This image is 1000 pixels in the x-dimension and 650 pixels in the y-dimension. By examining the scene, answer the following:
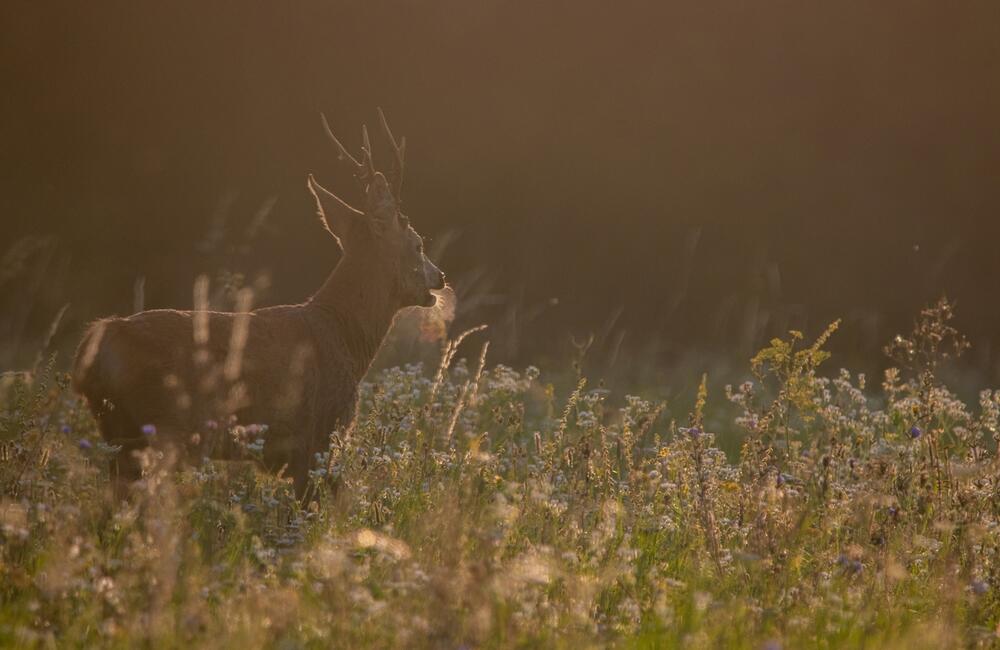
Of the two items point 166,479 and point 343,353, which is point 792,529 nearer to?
point 166,479

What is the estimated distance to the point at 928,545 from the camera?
508 centimetres

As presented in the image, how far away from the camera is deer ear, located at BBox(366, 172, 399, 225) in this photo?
7.16m

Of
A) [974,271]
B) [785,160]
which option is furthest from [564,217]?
[974,271]

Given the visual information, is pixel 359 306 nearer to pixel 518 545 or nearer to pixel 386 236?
pixel 386 236

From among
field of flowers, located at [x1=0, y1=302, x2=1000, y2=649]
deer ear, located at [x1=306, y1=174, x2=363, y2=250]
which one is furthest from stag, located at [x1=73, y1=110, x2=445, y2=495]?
field of flowers, located at [x1=0, y1=302, x2=1000, y2=649]

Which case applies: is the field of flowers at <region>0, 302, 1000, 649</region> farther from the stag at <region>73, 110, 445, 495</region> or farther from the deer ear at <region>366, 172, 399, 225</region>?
the deer ear at <region>366, 172, 399, 225</region>

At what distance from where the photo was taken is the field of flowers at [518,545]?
3.83 m

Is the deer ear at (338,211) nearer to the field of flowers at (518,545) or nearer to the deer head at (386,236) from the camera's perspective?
the deer head at (386,236)

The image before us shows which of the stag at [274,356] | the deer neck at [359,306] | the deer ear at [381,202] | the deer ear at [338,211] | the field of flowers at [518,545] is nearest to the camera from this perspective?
the field of flowers at [518,545]

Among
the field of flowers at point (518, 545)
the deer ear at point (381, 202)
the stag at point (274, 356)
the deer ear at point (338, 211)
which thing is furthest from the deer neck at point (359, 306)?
the field of flowers at point (518, 545)

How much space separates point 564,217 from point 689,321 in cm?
231

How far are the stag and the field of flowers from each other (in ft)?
0.73

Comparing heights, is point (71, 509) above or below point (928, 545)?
below

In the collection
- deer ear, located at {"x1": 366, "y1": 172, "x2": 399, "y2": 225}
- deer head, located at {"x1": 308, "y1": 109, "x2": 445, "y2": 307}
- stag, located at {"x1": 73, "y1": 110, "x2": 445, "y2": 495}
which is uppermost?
deer ear, located at {"x1": 366, "y1": 172, "x2": 399, "y2": 225}
